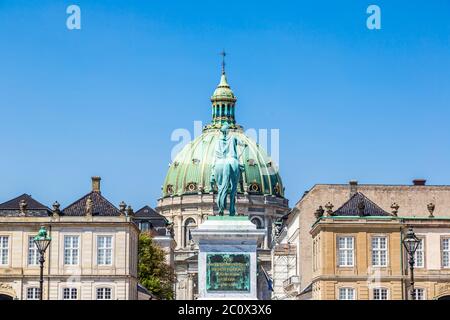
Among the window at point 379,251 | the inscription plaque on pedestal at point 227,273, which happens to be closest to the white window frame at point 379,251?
the window at point 379,251

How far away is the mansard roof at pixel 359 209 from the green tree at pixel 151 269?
2165 centimetres

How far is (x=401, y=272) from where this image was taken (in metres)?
80.2

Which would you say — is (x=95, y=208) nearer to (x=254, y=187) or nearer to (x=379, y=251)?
(x=379, y=251)

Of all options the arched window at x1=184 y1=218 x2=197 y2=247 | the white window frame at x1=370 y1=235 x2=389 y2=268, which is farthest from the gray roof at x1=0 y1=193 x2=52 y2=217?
the arched window at x1=184 y1=218 x2=197 y2=247

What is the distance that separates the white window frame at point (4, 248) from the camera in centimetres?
8188

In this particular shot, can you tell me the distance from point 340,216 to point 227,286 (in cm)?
3236

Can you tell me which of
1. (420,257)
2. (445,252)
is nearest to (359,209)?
(420,257)

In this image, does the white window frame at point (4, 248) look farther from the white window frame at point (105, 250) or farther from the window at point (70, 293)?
the white window frame at point (105, 250)

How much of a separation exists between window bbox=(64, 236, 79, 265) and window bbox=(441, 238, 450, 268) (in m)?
23.4

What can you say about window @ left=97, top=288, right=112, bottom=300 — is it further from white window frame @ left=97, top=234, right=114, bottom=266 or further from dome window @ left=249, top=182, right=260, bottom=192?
dome window @ left=249, top=182, right=260, bottom=192

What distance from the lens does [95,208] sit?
8325cm

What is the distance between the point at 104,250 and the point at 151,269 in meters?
19.5
